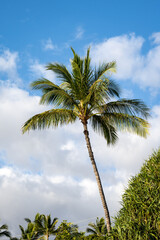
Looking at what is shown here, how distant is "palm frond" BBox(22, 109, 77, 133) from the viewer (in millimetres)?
11711

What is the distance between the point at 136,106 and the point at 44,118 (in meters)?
4.50

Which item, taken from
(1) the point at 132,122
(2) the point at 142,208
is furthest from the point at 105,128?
(2) the point at 142,208

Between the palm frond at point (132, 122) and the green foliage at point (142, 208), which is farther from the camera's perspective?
the palm frond at point (132, 122)

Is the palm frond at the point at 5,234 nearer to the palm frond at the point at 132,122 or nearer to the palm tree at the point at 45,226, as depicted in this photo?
the palm tree at the point at 45,226

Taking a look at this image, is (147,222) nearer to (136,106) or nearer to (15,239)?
(136,106)

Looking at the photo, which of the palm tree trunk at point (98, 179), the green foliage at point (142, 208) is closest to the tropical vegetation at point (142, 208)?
the green foliage at point (142, 208)

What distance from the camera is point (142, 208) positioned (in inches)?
171

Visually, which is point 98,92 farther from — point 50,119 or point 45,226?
point 45,226

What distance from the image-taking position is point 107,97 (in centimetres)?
1162

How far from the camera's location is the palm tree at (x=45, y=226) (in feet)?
95.3

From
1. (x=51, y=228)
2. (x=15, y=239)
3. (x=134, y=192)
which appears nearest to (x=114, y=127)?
(x=134, y=192)

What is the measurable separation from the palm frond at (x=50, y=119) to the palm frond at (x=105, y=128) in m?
1.11

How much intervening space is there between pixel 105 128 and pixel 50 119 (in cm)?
284

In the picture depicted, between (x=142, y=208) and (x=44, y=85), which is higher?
(x=44, y=85)
